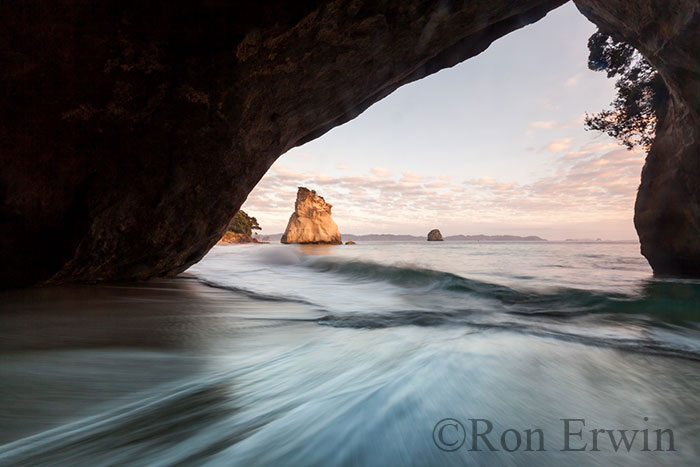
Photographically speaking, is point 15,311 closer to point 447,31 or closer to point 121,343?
point 121,343

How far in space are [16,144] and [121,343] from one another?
2128 mm

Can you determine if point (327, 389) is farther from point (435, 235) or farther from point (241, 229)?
point (435, 235)

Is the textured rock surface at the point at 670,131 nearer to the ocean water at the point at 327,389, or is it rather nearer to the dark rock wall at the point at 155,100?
the dark rock wall at the point at 155,100

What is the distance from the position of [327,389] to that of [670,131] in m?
9.38

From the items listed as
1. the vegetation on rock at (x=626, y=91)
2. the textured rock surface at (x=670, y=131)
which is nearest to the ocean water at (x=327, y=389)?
the textured rock surface at (x=670, y=131)

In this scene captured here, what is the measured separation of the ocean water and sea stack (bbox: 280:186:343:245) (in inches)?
1885

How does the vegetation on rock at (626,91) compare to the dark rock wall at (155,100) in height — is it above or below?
above

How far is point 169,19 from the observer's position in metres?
2.49

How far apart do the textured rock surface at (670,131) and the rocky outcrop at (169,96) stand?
44 millimetres

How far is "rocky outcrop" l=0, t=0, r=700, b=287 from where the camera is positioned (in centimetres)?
243

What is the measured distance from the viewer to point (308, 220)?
168 feet

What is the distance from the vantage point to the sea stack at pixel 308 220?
50.8 meters

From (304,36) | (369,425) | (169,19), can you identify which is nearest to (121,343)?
(369,425)

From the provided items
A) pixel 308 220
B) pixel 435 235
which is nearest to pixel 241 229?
pixel 308 220
